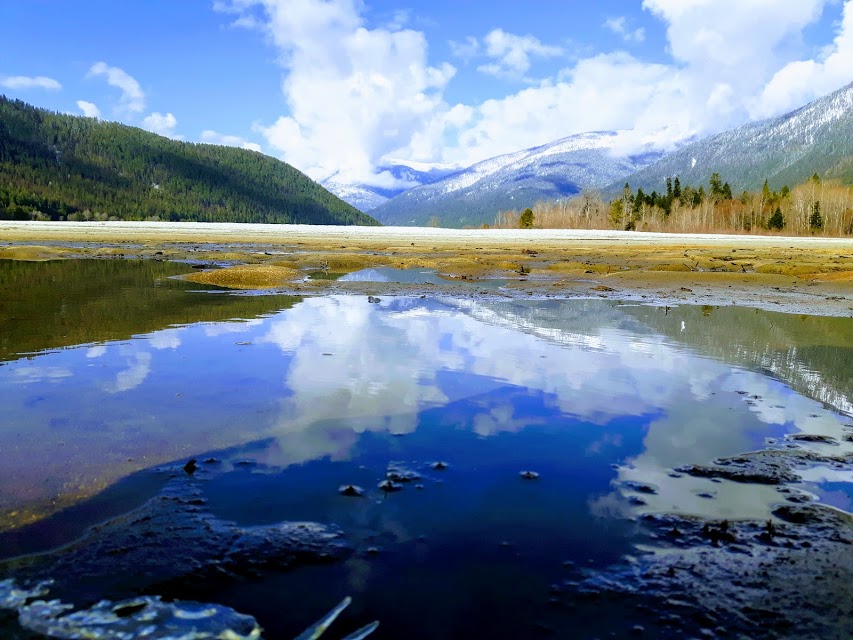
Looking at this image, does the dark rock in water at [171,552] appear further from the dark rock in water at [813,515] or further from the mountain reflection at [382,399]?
the dark rock in water at [813,515]

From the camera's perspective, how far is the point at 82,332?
11.5 meters

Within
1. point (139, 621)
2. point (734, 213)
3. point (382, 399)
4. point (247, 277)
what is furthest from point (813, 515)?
point (734, 213)

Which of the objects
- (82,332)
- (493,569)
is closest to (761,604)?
(493,569)

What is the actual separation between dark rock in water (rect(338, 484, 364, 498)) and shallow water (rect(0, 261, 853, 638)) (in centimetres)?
8

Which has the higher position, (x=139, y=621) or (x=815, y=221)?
(x=815, y=221)

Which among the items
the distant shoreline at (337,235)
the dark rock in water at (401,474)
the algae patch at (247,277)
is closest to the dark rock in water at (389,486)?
the dark rock in water at (401,474)

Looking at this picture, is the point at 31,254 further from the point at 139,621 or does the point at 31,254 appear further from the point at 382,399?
the point at 139,621

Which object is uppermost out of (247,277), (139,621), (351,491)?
(247,277)

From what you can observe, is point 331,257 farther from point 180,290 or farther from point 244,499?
point 244,499

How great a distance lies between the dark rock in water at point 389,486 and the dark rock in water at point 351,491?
0.58 ft

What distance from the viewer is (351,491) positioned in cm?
498

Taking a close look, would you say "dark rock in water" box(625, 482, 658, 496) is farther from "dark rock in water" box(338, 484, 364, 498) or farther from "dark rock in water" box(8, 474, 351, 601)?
"dark rock in water" box(8, 474, 351, 601)

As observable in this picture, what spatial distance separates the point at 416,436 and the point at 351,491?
5.01ft

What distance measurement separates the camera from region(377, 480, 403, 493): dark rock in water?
5035mm
